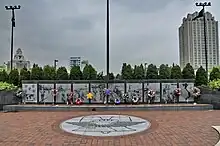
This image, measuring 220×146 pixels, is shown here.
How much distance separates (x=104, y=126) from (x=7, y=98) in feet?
25.6

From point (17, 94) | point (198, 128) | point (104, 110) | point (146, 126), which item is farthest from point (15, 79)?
point (198, 128)

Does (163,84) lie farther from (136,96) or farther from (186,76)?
(186,76)

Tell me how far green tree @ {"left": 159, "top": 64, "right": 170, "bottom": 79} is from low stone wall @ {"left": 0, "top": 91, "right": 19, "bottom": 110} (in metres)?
9.03

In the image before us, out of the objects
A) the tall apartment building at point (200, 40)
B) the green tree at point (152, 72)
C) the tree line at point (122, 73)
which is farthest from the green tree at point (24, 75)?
the tall apartment building at point (200, 40)

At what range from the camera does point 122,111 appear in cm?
1217

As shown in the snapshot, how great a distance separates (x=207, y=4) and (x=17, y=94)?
1364cm

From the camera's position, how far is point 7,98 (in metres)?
13.9

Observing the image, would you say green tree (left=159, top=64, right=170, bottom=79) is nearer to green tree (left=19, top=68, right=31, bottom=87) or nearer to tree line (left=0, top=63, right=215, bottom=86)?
tree line (left=0, top=63, right=215, bottom=86)

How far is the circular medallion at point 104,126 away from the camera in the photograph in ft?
23.8

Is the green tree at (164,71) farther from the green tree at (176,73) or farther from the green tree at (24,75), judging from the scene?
the green tree at (24,75)

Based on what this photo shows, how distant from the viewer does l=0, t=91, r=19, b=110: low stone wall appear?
44.5 ft

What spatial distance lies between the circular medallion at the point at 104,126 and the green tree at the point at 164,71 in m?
8.80

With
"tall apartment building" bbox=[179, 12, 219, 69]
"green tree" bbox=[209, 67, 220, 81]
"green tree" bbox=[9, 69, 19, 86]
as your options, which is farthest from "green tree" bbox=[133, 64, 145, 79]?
"green tree" bbox=[9, 69, 19, 86]

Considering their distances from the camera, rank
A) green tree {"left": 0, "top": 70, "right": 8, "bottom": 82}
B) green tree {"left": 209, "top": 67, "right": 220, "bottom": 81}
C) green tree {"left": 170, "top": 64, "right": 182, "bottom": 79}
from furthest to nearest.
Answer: green tree {"left": 0, "top": 70, "right": 8, "bottom": 82}, green tree {"left": 170, "top": 64, "right": 182, "bottom": 79}, green tree {"left": 209, "top": 67, "right": 220, "bottom": 81}
